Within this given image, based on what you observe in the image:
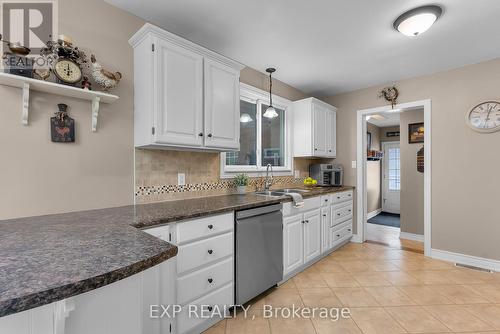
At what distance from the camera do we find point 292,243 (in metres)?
2.59

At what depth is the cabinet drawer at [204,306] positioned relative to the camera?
5.30 ft

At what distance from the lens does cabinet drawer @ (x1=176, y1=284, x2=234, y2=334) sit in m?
1.61

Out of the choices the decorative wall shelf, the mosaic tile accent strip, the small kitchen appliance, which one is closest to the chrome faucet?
the mosaic tile accent strip

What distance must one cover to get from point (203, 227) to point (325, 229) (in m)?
2.01

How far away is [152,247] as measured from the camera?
92 centimetres

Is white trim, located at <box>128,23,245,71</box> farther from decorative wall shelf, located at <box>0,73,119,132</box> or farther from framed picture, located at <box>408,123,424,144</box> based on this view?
framed picture, located at <box>408,123,424,144</box>

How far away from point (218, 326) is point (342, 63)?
3067mm

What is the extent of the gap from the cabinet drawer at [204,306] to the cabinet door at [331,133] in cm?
277

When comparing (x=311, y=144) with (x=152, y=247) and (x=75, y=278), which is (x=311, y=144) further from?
(x=75, y=278)

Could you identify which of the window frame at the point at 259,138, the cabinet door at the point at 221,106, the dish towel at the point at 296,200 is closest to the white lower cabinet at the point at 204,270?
the cabinet door at the point at 221,106

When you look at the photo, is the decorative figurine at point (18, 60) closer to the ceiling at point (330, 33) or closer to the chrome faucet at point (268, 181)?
the ceiling at point (330, 33)

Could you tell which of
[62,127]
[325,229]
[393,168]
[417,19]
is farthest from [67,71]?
[393,168]

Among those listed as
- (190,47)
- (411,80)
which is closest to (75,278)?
(190,47)

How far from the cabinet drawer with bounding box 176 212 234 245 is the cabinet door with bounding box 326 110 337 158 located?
2584mm
